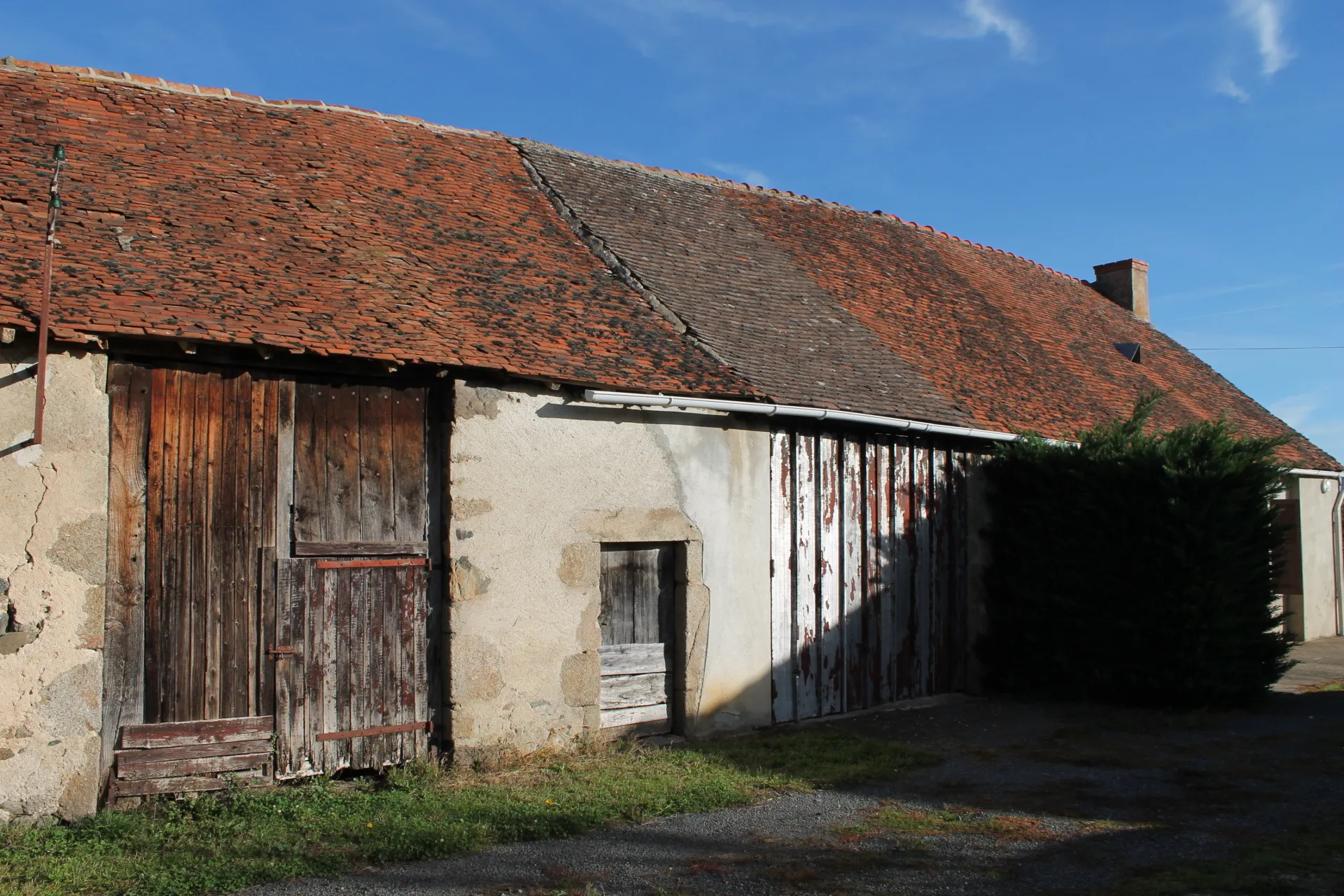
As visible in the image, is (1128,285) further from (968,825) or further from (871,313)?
(968,825)

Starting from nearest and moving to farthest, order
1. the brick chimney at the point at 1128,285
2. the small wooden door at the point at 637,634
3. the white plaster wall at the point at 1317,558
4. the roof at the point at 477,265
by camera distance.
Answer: the roof at the point at 477,265
the small wooden door at the point at 637,634
the white plaster wall at the point at 1317,558
the brick chimney at the point at 1128,285

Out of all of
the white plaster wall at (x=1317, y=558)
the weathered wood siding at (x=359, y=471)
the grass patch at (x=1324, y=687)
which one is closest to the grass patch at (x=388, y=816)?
the weathered wood siding at (x=359, y=471)

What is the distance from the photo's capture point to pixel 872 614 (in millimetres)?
11180

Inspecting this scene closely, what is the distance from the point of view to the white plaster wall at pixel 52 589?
668 cm

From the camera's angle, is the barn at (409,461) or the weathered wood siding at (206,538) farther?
the weathered wood siding at (206,538)

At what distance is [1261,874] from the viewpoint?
5.81m

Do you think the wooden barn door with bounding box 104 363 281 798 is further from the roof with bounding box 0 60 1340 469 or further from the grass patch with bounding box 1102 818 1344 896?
the grass patch with bounding box 1102 818 1344 896

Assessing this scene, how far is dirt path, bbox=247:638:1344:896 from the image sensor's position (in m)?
5.77

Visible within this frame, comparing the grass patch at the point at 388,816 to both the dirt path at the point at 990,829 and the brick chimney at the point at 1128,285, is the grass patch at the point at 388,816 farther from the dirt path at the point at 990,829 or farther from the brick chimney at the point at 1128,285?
the brick chimney at the point at 1128,285

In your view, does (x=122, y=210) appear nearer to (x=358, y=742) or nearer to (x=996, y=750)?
(x=358, y=742)

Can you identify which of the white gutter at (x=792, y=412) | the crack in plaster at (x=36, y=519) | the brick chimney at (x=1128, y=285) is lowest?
the crack in plaster at (x=36, y=519)

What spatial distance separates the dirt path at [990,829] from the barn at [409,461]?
1915mm

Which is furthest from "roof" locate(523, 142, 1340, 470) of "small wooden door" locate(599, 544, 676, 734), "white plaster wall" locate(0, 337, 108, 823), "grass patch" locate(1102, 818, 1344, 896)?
"white plaster wall" locate(0, 337, 108, 823)

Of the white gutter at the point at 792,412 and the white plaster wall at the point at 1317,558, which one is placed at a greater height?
the white gutter at the point at 792,412
